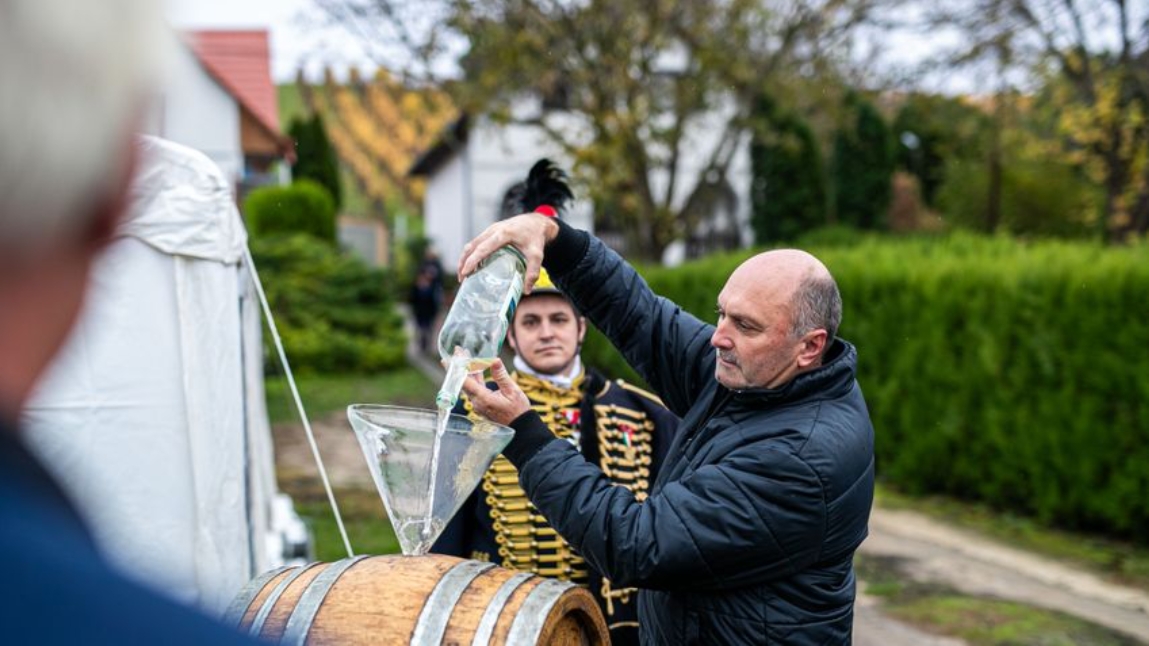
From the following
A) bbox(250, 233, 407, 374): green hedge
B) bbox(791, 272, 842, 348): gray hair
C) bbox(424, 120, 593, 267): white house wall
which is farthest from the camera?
bbox(424, 120, 593, 267): white house wall

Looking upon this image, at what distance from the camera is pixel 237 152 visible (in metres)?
14.7

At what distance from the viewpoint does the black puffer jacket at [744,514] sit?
224cm

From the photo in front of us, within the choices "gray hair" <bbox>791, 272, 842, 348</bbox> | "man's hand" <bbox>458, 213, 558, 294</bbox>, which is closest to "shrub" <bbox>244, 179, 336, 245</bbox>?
"man's hand" <bbox>458, 213, 558, 294</bbox>

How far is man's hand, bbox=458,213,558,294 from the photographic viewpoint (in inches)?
101

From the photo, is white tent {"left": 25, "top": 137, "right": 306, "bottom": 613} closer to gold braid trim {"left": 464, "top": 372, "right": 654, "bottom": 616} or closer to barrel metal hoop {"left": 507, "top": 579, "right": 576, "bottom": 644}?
gold braid trim {"left": 464, "top": 372, "right": 654, "bottom": 616}

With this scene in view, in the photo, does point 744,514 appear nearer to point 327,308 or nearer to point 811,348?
point 811,348

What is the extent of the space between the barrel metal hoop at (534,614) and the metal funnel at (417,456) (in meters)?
0.40

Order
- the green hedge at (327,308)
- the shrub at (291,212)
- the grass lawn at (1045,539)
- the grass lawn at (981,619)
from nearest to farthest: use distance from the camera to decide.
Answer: the grass lawn at (981,619), the grass lawn at (1045,539), the green hedge at (327,308), the shrub at (291,212)

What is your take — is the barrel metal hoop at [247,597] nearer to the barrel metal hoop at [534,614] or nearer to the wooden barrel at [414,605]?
the wooden barrel at [414,605]

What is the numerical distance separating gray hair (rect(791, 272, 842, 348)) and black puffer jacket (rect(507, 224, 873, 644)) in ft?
0.30

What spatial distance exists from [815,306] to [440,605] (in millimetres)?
1059

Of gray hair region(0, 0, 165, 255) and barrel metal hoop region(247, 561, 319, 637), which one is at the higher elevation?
gray hair region(0, 0, 165, 255)

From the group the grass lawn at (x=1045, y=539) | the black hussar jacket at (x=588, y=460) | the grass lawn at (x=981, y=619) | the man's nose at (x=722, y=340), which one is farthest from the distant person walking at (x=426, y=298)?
the man's nose at (x=722, y=340)

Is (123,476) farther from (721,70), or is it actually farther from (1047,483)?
(721,70)
